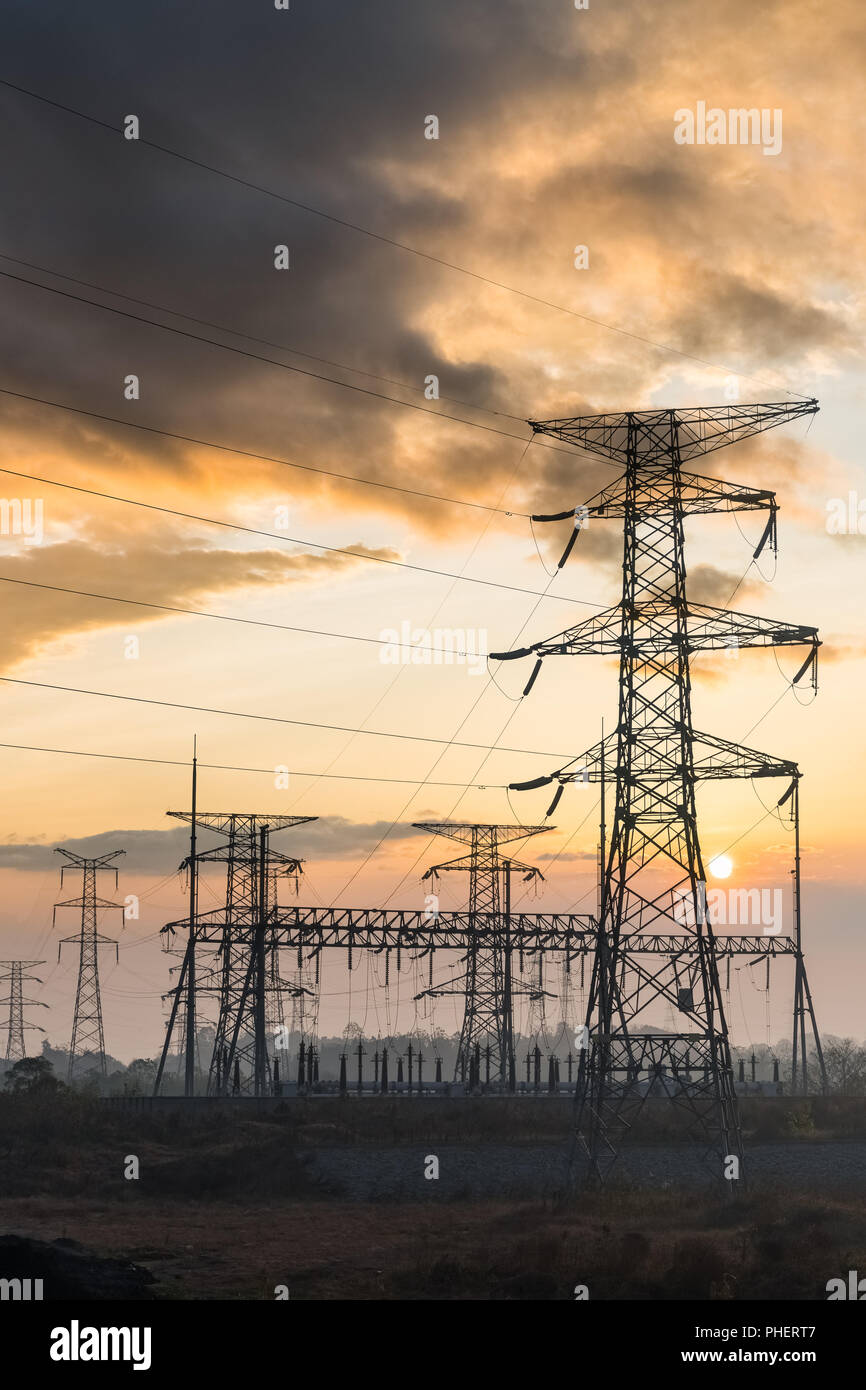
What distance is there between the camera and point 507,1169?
153ft

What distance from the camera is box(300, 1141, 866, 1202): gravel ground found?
43938 mm

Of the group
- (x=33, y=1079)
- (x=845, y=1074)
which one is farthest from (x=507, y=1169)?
Result: (x=845, y=1074)

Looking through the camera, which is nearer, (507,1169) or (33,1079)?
(507,1169)

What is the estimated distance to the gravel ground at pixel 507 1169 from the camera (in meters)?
43.9

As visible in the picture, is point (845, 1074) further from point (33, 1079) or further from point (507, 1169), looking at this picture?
point (33, 1079)

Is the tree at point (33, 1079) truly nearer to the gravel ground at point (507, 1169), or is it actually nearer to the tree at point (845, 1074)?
the gravel ground at point (507, 1169)

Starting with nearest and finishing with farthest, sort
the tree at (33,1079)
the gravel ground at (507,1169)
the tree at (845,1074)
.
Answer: the gravel ground at (507,1169) → the tree at (33,1079) → the tree at (845,1074)

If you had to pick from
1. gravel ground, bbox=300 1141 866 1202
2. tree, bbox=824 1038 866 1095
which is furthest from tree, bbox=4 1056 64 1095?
tree, bbox=824 1038 866 1095

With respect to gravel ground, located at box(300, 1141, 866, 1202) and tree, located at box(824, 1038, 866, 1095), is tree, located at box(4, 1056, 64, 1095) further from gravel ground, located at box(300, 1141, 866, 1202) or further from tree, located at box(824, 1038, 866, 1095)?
tree, located at box(824, 1038, 866, 1095)

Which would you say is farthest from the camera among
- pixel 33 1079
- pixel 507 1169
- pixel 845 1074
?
pixel 845 1074

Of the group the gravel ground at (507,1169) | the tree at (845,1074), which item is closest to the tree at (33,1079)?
the gravel ground at (507,1169)

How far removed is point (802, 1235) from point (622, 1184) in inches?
349

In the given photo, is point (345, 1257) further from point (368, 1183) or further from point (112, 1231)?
point (368, 1183)
